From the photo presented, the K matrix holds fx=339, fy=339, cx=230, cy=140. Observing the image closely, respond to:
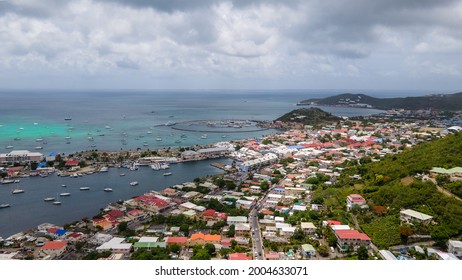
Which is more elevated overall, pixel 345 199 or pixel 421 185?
pixel 421 185

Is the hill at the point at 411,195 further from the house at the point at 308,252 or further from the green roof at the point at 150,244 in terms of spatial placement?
the green roof at the point at 150,244

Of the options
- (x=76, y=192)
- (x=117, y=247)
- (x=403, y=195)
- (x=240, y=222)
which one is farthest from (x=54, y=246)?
(x=403, y=195)

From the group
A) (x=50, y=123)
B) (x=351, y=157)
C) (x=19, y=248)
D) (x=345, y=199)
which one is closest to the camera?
(x=19, y=248)

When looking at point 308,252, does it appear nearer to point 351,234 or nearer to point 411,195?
point 351,234

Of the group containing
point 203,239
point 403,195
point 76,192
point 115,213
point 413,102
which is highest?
point 413,102

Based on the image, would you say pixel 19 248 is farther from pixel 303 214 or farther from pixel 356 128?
pixel 356 128
